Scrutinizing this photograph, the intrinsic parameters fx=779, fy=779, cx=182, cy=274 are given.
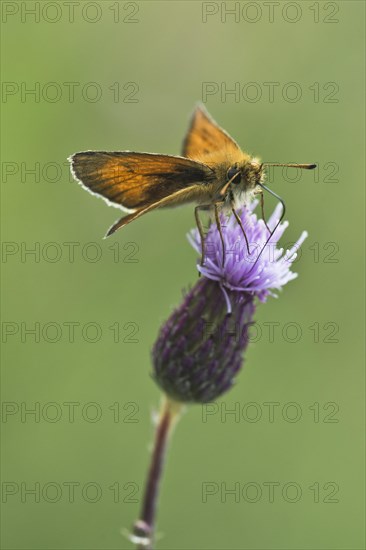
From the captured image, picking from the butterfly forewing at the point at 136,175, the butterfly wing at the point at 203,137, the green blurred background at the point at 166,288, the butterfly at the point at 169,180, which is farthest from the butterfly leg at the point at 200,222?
the green blurred background at the point at 166,288

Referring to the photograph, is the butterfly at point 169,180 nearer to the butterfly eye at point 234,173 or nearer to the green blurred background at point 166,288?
the butterfly eye at point 234,173

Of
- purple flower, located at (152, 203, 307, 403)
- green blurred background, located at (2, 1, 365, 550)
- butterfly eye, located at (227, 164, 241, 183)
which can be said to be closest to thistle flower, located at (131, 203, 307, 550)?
purple flower, located at (152, 203, 307, 403)

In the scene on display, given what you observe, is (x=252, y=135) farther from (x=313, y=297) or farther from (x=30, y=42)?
(x=30, y=42)

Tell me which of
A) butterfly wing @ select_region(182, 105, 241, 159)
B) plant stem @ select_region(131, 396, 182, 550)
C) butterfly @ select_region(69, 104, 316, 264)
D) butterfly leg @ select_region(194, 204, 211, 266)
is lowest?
plant stem @ select_region(131, 396, 182, 550)

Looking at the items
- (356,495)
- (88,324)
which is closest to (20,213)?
(88,324)

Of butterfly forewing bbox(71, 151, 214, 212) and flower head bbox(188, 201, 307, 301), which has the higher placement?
butterfly forewing bbox(71, 151, 214, 212)

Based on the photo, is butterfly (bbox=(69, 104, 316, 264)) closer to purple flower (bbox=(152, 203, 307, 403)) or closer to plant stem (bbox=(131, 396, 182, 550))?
purple flower (bbox=(152, 203, 307, 403))
